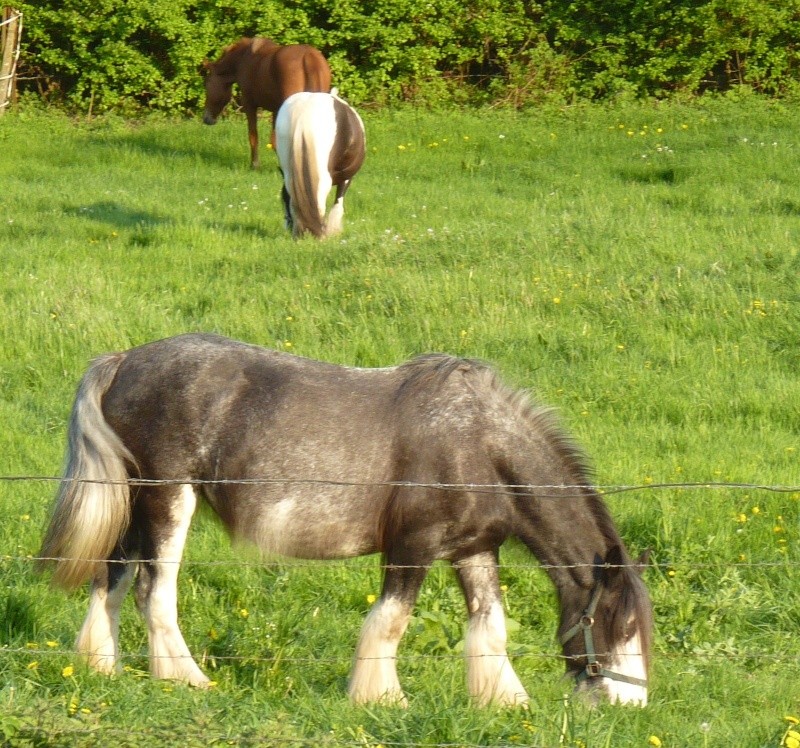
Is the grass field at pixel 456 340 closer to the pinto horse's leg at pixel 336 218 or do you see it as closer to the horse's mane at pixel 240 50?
the pinto horse's leg at pixel 336 218

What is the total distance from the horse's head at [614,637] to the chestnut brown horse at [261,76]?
1142 centimetres

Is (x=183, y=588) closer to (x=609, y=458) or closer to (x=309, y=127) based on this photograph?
(x=609, y=458)

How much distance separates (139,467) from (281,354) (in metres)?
0.81

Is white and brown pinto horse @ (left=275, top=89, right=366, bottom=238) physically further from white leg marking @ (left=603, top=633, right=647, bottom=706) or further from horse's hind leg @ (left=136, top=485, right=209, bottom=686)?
white leg marking @ (left=603, top=633, right=647, bottom=706)

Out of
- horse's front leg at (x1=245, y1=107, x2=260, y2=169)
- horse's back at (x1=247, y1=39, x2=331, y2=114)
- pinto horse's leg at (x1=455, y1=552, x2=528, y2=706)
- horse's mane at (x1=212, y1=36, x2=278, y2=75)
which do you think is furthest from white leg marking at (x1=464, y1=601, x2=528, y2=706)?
horse's mane at (x1=212, y1=36, x2=278, y2=75)

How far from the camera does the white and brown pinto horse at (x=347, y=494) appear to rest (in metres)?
4.86

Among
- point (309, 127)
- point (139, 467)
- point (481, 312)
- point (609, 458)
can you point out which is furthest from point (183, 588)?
point (309, 127)

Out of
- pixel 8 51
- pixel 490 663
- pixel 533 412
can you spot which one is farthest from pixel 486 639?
pixel 8 51

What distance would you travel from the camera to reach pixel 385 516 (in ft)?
16.2

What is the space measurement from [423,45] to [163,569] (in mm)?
16553

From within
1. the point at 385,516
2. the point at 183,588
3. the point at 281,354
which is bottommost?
the point at 183,588

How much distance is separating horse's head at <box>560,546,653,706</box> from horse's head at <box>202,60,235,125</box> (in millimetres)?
13600

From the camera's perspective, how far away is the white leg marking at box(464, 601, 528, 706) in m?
4.78

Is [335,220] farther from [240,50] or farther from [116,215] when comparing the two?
[240,50]
